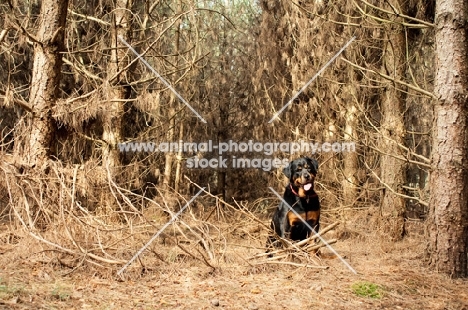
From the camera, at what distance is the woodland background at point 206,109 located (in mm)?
5172

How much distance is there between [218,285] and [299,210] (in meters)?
1.89

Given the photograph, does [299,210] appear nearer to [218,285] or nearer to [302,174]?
[302,174]

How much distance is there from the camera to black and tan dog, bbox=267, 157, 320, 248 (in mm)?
5617

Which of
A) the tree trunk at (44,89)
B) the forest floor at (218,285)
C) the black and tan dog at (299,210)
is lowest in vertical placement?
the forest floor at (218,285)

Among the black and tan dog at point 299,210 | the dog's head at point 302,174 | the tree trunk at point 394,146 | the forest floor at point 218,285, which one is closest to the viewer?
the forest floor at point 218,285

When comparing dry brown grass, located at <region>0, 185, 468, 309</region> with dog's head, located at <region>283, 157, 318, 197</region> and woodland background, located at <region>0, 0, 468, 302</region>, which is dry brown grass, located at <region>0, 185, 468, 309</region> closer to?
woodland background, located at <region>0, 0, 468, 302</region>

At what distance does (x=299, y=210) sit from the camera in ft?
18.5

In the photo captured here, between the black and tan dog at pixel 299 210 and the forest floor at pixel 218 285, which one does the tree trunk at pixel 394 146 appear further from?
the forest floor at pixel 218 285

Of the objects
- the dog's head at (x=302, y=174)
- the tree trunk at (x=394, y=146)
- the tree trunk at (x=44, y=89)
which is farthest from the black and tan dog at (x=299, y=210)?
the tree trunk at (x=44, y=89)

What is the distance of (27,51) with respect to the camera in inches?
435

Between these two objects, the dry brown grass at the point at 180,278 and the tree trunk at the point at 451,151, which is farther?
the tree trunk at the point at 451,151

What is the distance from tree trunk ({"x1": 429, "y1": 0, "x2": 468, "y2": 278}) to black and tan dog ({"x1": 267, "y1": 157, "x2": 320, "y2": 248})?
1.43 m

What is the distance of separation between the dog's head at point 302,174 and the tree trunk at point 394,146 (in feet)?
5.02

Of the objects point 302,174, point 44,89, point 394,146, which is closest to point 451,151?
point 302,174
